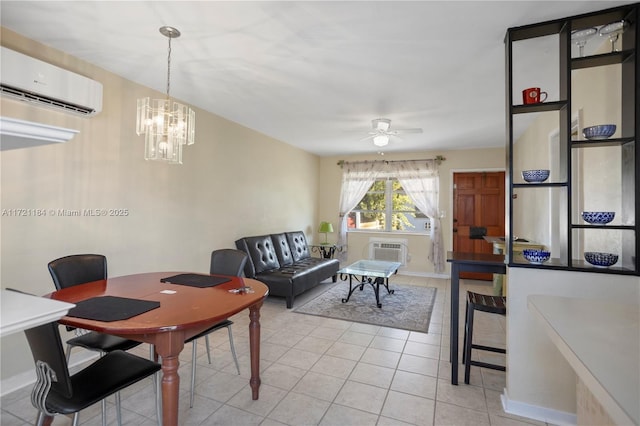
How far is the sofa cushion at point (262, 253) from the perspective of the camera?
435 cm

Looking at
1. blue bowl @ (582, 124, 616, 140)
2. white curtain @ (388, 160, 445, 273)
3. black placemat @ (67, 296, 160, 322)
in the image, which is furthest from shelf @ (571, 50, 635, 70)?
white curtain @ (388, 160, 445, 273)

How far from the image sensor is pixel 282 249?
16.6 feet

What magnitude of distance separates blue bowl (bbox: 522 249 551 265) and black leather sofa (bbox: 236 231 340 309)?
2.67m

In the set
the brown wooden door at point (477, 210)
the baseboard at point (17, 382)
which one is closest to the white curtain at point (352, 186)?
the brown wooden door at point (477, 210)

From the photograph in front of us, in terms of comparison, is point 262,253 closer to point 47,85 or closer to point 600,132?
point 47,85

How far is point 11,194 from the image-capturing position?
7.32ft

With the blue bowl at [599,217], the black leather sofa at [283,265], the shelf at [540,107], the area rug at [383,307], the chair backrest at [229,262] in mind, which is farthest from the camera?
the black leather sofa at [283,265]

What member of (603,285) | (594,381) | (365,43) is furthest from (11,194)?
(603,285)

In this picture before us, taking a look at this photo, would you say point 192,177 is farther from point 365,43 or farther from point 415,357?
point 415,357

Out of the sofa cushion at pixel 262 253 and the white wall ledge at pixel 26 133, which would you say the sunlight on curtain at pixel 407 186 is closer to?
the sofa cushion at pixel 262 253

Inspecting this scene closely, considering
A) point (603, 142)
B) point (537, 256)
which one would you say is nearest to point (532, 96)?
point (603, 142)

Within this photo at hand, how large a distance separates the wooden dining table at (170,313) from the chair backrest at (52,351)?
0.53ft

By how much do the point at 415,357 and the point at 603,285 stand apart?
1.49 meters

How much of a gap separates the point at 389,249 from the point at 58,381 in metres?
5.66
